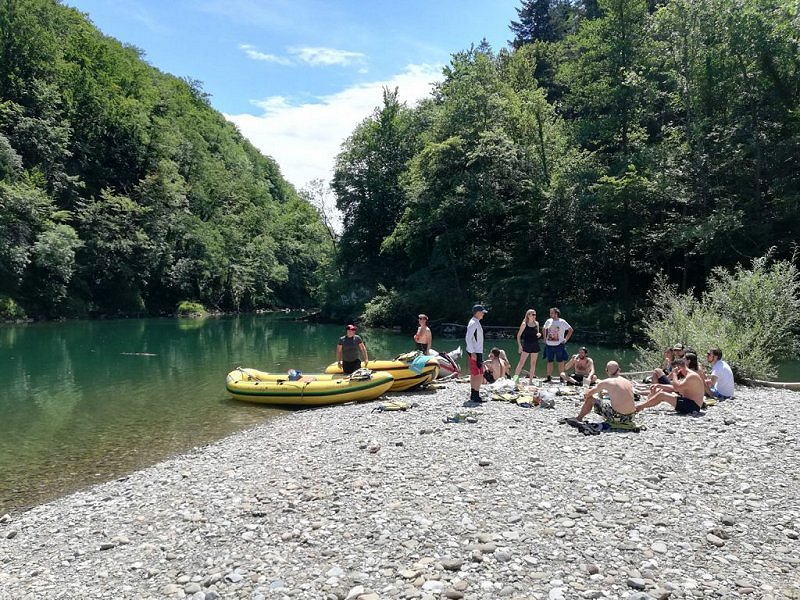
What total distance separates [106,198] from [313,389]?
154 ft

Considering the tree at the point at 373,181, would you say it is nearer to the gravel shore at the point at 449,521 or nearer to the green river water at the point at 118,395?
the green river water at the point at 118,395

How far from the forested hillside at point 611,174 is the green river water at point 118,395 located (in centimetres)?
717

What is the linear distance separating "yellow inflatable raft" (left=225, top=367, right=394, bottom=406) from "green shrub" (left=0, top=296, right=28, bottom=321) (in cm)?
3677

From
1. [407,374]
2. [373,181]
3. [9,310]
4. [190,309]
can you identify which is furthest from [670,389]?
[190,309]

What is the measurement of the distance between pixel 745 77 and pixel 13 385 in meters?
34.6

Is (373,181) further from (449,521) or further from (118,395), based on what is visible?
(449,521)

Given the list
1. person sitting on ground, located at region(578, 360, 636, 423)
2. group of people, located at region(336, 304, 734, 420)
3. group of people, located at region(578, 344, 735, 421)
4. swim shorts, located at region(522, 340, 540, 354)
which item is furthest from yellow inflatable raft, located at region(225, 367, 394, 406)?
person sitting on ground, located at region(578, 360, 636, 423)

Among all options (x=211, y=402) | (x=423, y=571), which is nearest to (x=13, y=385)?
(x=211, y=402)

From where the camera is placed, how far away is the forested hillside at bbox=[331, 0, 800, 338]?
89.6 feet

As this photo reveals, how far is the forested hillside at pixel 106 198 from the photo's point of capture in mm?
44594

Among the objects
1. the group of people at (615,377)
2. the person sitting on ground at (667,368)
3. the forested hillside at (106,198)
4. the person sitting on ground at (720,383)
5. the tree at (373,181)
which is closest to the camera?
the group of people at (615,377)

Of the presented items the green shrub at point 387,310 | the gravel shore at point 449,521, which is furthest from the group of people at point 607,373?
the green shrub at point 387,310

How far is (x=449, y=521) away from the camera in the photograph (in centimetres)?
613

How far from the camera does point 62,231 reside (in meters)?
44.6
